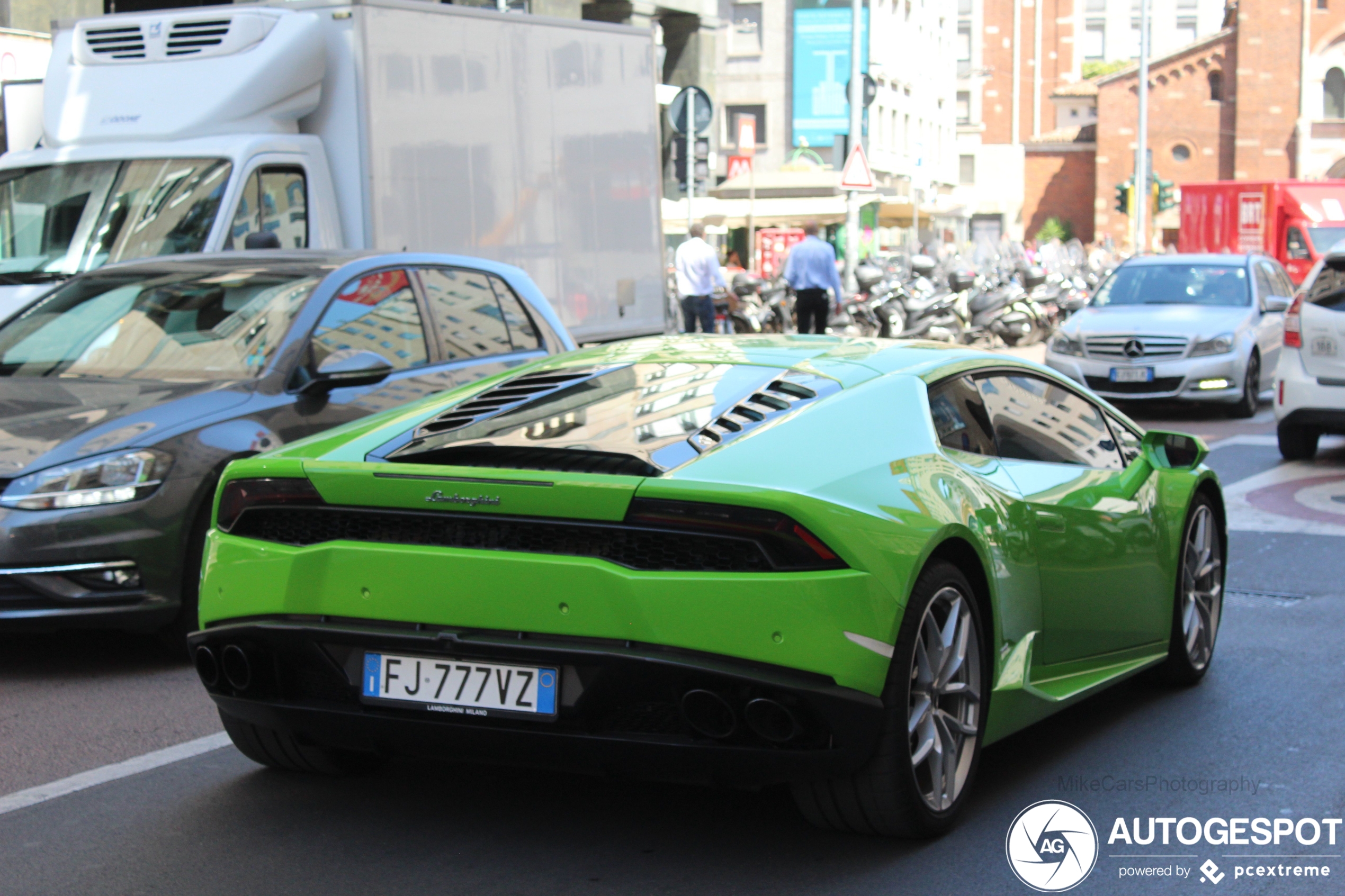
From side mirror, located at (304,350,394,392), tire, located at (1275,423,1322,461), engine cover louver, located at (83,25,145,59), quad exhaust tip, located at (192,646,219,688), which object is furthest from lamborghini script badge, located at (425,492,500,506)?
tire, located at (1275,423,1322,461)

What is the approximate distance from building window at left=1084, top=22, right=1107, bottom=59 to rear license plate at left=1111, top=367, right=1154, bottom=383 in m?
117

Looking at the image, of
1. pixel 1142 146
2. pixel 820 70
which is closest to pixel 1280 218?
pixel 1142 146

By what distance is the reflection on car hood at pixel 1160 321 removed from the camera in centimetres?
1568

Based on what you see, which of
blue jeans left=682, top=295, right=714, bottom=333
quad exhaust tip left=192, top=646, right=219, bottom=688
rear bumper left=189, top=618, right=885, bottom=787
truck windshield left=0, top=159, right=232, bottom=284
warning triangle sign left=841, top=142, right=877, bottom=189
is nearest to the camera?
rear bumper left=189, top=618, right=885, bottom=787

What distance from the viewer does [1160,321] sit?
627 inches

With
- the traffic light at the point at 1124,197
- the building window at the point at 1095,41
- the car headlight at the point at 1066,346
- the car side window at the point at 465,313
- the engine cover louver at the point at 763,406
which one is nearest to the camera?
the engine cover louver at the point at 763,406

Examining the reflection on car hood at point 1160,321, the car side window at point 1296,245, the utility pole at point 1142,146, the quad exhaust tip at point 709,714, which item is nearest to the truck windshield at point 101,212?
the quad exhaust tip at point 709,714

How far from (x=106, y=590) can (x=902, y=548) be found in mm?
3221

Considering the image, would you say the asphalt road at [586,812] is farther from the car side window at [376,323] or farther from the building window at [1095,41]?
the building window at [1095,41]

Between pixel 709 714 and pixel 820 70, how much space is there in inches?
2411

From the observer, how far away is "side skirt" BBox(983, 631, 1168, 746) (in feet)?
14.0

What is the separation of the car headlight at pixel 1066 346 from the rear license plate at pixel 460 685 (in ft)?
43.0

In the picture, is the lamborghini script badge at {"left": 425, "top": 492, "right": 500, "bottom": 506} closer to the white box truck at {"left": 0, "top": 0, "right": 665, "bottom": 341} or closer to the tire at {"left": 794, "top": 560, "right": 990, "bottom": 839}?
the tire at {"left": 794, "top": 560, "right": 990, "bottom": 839}

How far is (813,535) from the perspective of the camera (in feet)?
11.7
